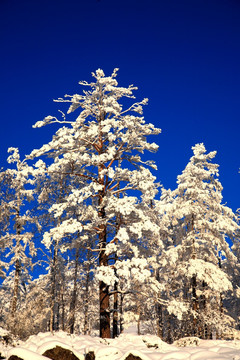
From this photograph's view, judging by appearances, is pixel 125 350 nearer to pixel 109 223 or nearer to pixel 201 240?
pixel 109 223

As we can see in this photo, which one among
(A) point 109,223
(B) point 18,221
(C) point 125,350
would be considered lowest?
(C) point 125,350

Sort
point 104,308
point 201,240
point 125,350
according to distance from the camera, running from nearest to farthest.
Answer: point 125,350 < point 104,308 < point 201,240

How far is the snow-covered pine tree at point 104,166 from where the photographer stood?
11.9 metres

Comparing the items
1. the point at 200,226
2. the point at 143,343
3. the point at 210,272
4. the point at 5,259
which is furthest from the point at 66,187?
the point at 143,343

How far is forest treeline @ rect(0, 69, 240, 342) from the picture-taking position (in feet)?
39.9

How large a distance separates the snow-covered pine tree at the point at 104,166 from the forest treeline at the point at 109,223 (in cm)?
5

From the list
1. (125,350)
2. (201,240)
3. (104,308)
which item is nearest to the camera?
(125,350)

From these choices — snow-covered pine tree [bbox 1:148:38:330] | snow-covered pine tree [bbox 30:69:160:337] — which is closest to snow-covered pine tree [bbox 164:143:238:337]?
snow-covered pine tree [bbox 30:69:160:337]

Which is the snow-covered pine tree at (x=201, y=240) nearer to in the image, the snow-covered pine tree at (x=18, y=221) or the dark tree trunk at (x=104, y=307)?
the dark tree trunk at (x=104, y=307)

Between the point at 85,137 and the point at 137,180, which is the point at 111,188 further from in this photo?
the point at 85,137

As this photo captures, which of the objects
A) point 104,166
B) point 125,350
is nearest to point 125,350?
point 125,350

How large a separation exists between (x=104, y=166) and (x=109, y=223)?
255 cm

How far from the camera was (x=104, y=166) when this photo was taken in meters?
13.4

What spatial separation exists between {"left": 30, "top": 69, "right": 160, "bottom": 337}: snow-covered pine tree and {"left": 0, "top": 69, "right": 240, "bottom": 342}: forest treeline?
0.05 meters
